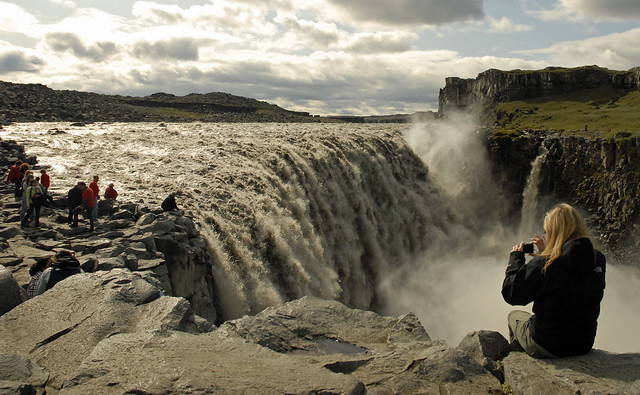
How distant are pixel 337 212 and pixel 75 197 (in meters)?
16.6

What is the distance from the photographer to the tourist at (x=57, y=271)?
31.8 ft

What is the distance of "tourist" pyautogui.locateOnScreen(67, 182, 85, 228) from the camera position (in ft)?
53.5

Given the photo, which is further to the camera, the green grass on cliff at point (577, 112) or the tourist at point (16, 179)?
the green grass on cliff at point (577, 112)

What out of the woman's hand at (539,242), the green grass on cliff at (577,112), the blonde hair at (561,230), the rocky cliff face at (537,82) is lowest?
the woman's hand at (539,242)

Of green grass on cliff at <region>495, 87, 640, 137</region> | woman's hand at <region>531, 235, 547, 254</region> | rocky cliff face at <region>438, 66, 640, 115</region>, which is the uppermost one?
rocky cliff face at <region>438, 66, 640, 115</region>

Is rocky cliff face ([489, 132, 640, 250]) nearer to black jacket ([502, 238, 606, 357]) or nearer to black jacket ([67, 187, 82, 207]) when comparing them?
black jacket ([67, 187, 82, 207])

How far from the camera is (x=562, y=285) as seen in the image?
602 cm

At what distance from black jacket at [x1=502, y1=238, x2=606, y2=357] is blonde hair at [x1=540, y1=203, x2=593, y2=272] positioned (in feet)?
0.25

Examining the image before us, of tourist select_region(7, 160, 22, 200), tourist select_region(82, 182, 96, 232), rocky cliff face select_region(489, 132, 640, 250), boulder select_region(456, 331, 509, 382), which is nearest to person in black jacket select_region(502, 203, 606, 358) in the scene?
boulder select_region(456, 331, 509, 382)

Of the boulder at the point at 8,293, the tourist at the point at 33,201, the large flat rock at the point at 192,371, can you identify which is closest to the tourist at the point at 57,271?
the boulder at the point at 8,293

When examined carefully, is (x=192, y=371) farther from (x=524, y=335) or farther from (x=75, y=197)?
(x=75, y=197)

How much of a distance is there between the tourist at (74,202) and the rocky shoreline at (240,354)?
25.6ft

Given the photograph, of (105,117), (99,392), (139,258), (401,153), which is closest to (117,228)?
(139,258)

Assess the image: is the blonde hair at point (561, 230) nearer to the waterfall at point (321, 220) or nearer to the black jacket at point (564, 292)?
the black jacket at point (564, 292)
